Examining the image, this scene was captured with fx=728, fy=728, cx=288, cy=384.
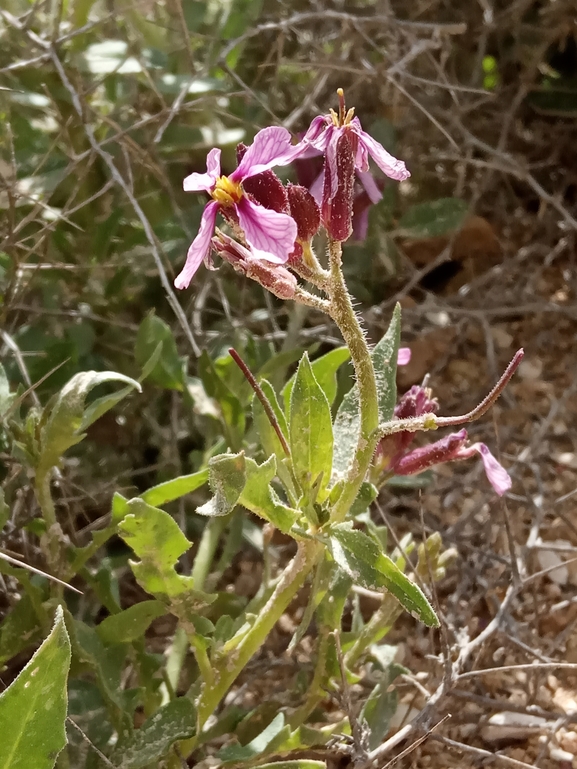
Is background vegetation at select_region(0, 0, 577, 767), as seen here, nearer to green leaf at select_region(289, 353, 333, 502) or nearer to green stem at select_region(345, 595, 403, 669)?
green stem at select_region(345, 595, 403, 669)

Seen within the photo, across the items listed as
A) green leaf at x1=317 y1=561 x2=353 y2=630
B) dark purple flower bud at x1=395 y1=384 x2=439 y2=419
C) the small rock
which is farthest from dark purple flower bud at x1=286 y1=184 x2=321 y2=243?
the small rock

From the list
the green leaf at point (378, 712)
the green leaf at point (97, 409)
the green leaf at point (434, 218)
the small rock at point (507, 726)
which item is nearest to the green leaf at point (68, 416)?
the green leaf at point (97, 409)

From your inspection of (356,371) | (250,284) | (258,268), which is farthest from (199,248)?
(250,284)

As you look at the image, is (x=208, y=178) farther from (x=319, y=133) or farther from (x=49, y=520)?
(x=49, y=520)

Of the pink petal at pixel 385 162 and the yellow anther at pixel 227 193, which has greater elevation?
the pink petal at pixel 385 162

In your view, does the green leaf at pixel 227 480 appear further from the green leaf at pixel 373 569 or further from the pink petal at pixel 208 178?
the pink petal at pixel 208 178
